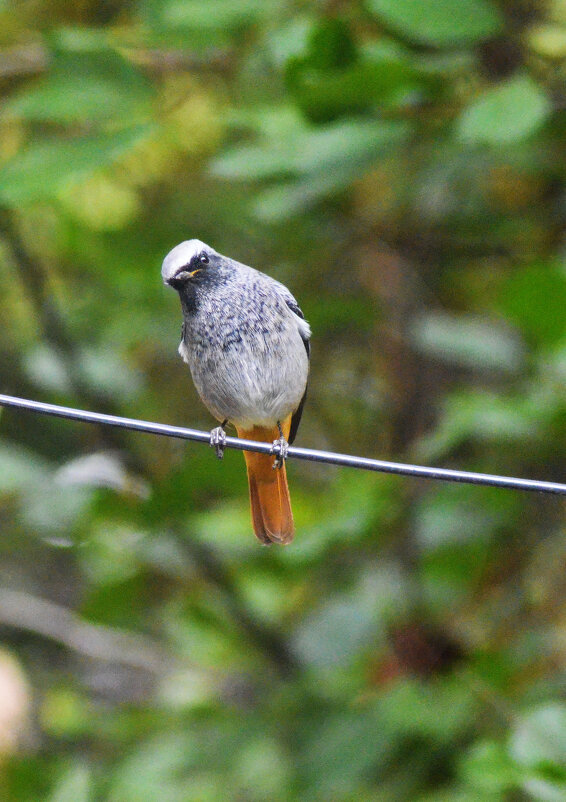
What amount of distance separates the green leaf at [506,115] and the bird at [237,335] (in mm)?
922

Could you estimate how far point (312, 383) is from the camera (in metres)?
5.47

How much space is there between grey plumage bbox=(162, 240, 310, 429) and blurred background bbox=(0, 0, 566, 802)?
12.2 inches

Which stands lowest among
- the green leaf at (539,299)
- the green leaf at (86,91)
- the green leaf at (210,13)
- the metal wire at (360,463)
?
the metal wire at (360,463)

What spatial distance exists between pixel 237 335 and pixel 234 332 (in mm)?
13

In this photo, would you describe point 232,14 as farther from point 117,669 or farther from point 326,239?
point 117,669

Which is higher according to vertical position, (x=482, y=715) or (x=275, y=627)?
(x=275, y=627)

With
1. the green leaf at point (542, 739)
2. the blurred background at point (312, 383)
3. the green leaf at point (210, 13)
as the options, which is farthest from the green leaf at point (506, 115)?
the green leaf at point (542, 739)

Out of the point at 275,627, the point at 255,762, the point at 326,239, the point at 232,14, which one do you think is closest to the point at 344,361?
the point at 326,239

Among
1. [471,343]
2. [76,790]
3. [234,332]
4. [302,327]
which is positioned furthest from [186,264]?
[76,790]

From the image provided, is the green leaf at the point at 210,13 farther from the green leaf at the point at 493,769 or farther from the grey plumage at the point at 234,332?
the green leaf at the point at 493,769

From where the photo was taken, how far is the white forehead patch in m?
3.12

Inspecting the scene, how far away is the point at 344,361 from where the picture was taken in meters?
5.56

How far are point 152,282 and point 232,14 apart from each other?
4.67ft

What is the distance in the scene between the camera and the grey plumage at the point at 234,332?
125 inches
